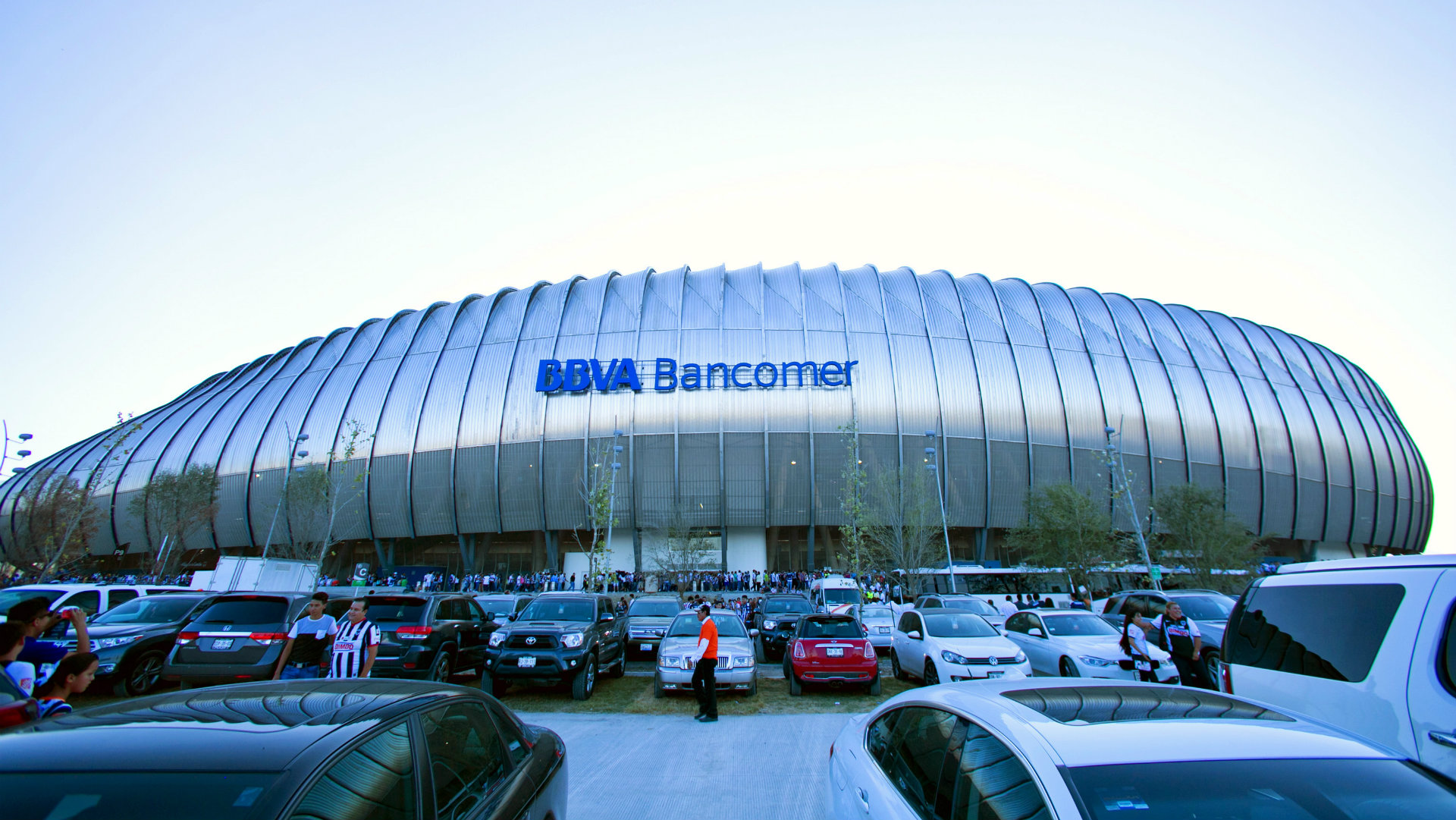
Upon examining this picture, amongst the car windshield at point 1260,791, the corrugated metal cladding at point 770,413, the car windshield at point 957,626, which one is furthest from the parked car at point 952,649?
the corrugated metal cladding at point 770,413

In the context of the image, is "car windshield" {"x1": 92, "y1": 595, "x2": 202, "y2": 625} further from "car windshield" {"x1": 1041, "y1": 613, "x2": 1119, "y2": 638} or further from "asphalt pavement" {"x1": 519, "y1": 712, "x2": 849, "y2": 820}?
"car windshield" {"x1": 1041, "y1": 613, "x2": 1119, "y2": 638}

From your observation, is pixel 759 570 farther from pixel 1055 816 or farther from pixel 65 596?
pixel 1055 816

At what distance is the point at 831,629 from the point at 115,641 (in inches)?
495

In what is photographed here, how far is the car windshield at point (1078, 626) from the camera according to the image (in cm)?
1387

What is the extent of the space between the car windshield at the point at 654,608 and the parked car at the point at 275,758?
54.2 feet

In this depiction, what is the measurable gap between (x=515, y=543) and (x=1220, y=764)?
180 ft

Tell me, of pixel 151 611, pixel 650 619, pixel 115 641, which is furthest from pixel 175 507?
pixel 115 641

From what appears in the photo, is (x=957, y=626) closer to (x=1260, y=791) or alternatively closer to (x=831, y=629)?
(x=831, y=629)

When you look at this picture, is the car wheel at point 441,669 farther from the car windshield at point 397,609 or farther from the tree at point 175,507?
the tree at point 175,507

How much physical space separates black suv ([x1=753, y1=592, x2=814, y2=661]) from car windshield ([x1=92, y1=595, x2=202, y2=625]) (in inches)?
545

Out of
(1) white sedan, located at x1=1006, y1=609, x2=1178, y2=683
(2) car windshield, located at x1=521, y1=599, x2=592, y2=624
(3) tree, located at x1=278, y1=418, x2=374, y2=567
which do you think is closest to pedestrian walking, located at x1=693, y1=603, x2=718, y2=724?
(2) car windshield, located at x1=521, y1=599, x2=592, y2=624

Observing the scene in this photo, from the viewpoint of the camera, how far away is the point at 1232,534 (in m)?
37.1

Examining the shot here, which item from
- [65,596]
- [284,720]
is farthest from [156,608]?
[284,720]

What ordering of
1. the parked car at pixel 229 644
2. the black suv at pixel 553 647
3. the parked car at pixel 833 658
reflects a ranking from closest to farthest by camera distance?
the parked car at pixel 229 644 < the black suv at pixel 553 647 < the parked car at pixel 833 658
